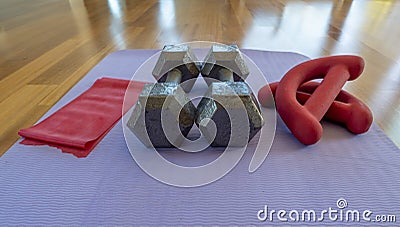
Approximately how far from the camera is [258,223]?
1.13ft

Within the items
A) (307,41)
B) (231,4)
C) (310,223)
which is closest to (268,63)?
(307,41)

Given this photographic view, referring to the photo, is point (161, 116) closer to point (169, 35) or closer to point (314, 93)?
point (314, 93)

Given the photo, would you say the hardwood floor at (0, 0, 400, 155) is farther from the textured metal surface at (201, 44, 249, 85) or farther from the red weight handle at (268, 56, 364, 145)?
the textured metal surface at (201, 44, 249, 85)

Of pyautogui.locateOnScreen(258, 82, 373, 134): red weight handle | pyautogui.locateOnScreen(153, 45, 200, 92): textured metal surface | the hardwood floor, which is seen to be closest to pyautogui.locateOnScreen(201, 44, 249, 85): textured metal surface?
pyautogui.locateOnScreen(153, 45, 200, 92): textured metal surface

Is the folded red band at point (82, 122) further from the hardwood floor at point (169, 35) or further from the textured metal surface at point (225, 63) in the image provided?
the textured metal surface at point (225, 63)

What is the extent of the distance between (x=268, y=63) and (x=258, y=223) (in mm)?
575

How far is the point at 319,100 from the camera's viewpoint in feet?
1.56

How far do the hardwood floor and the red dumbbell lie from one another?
10cm

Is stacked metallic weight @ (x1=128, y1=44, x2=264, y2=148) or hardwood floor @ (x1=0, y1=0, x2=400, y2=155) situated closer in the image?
stacked metallic weight @ (x1=128, y1=44, x2=264, y2=148)

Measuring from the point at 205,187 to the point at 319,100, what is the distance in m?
0.27

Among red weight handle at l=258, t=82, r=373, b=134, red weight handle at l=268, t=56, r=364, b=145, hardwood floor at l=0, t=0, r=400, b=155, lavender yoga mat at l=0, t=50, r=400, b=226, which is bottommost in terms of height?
hardwood floor at l=0, t=0, r=400, b=155

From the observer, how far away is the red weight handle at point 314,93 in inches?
17.5

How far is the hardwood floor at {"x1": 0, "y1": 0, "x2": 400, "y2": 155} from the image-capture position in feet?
2.18

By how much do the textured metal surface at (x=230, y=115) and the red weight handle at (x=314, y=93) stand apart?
0.07 m
